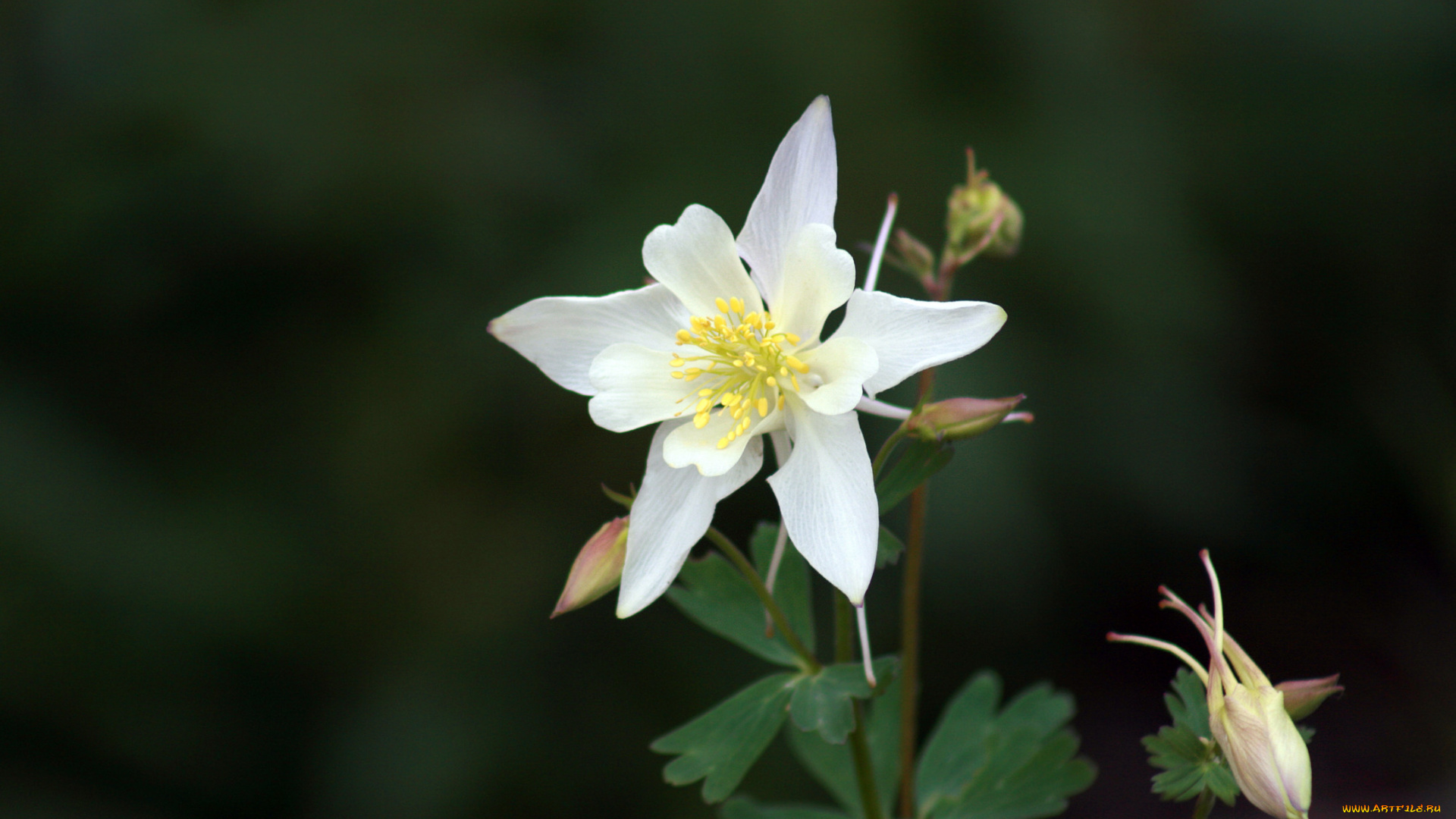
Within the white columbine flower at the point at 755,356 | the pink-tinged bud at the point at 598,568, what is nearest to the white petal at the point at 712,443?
the white columbine flower at the point at 755,356

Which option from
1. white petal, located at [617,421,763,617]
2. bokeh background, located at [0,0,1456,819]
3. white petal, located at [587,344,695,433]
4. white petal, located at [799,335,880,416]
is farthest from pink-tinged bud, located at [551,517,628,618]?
bokeh background, located at [0,0,1456,819]

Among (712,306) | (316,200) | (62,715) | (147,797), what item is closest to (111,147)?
(316,200)

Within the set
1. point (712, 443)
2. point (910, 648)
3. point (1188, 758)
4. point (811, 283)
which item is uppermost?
point (811, 283)

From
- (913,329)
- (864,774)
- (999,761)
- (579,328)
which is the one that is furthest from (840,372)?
(999,761)

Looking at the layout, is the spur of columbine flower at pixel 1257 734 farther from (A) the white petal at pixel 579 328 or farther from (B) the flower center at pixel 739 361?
(A) the white petal at pixel 579 328

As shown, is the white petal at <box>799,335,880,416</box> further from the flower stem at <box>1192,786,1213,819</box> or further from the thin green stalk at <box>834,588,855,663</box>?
the flower stem at <box>1192,786,1213,819</box>

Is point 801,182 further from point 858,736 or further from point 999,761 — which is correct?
point 999,761
